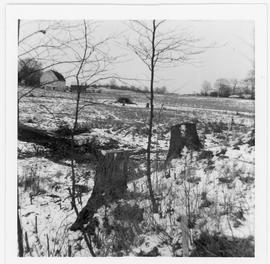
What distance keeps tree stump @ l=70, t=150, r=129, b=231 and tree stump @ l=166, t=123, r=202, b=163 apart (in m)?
0.59

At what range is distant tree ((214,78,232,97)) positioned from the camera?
4613 millimetres

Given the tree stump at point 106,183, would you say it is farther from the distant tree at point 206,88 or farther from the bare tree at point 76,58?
the distant tree at point 206,88

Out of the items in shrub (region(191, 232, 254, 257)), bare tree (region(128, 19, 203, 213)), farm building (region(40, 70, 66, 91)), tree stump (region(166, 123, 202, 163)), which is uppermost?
bare tree (region(128, 19, 203, 213))

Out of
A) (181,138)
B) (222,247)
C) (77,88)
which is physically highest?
(77,88)

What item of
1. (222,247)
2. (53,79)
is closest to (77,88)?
(53,79)

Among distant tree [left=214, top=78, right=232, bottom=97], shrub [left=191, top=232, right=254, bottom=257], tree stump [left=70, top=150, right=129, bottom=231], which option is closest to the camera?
shrub [left=191, top=232, right=254, bottom=257]

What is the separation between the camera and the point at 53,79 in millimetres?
4691

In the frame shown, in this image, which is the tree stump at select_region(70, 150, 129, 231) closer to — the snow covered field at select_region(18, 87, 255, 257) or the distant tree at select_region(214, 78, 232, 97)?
the snow covered field at select_region(18, 87, 255, 257)

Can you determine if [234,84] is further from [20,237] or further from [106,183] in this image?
[20,237]

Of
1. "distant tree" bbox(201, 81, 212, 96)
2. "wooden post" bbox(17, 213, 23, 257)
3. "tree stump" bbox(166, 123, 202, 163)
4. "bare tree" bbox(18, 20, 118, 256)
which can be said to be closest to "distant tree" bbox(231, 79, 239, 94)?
"distant tree" bbox(201, 81, 212, 96)

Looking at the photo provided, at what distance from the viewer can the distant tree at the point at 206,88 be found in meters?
4.66

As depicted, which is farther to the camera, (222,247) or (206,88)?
(206,88)

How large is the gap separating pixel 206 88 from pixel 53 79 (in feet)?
6.29
